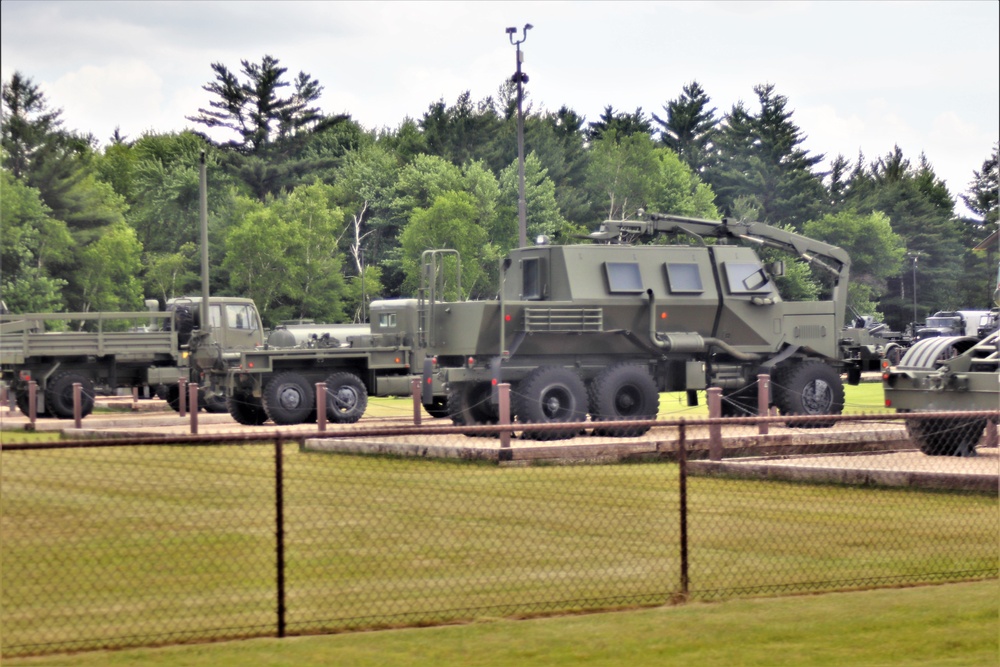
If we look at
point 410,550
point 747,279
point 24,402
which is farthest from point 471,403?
point 410,550

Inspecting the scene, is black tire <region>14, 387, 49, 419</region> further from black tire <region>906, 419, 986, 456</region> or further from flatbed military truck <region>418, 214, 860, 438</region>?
black tire <region>906, 419, 986, 456</region>

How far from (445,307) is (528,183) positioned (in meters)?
50.7

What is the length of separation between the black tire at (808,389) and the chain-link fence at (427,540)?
25.2ft

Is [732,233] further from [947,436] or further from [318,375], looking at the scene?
[947,436]

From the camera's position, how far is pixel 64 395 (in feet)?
89.5

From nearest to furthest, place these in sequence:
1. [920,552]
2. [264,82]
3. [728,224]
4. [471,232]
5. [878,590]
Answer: [878,590], [920,552], [728,224], [471,232], [264,82]

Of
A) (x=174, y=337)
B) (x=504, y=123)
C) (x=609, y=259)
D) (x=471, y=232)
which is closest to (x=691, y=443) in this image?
(x=609, y=259)

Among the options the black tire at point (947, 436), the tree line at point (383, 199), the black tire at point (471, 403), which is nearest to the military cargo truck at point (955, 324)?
the tree line at point (383, 199)

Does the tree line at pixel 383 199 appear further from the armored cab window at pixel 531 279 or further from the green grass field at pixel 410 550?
the green grass field at pixel 410 550

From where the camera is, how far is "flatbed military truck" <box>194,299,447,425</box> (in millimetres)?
23562

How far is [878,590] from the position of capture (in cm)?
888

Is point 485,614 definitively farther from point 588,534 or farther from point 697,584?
point 588,534

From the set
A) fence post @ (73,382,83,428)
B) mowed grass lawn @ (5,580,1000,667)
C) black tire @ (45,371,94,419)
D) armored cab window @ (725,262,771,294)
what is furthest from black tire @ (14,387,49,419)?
mowed grass lawn @ (5,580,1000,667)

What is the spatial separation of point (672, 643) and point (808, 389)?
15096 mm
